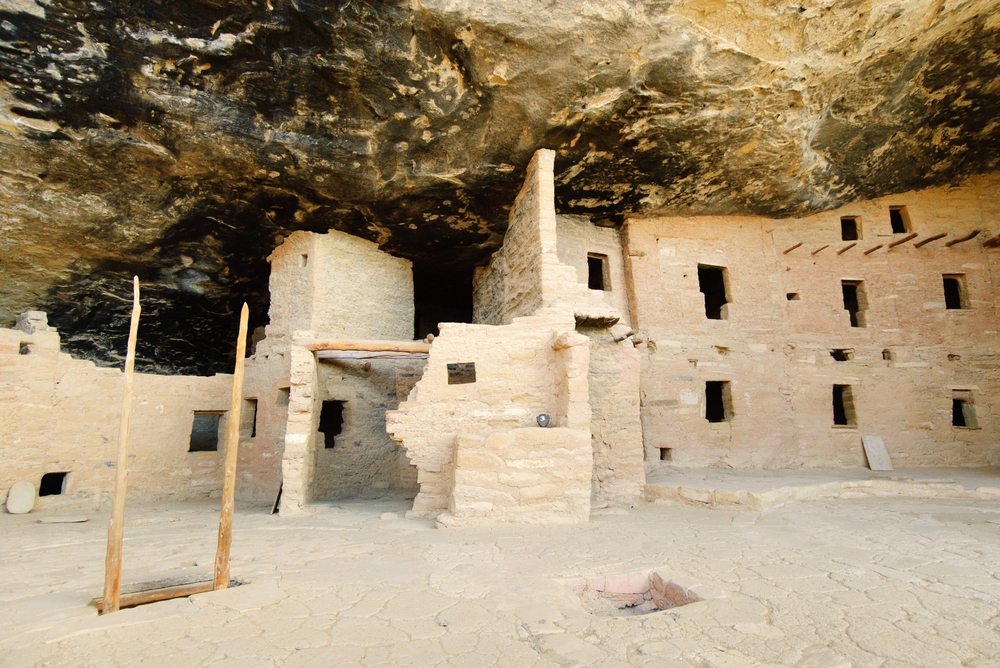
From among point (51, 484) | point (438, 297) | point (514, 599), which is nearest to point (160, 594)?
point (514, 599)

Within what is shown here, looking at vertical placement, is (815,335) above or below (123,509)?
above

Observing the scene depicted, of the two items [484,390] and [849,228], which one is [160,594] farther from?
[849,228]

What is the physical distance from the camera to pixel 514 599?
11.6 feet

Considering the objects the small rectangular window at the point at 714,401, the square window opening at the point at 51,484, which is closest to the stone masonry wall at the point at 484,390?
the small rectangular window at the point at 714,401

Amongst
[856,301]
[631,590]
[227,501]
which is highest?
[856,301]

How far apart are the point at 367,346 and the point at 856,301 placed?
33.8ft

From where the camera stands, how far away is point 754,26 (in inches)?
268

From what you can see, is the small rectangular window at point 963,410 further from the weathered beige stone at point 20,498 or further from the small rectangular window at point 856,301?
the weathered beige stone at point 20,498

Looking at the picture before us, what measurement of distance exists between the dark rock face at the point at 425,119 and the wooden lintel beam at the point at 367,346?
2.69 metres

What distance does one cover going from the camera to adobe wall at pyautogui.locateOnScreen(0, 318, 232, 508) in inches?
308

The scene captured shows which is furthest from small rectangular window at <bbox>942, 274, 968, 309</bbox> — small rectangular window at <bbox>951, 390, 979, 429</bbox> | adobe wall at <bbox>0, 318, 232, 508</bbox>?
adobe wall at <bbox>0, 318, 232, 508</bbox>

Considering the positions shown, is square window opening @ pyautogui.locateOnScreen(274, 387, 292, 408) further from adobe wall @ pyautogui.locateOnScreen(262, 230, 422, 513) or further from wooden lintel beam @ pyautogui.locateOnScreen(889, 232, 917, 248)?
wooden lintel beam @ pyautogui.locateOnScreen(889, 232, 917, 248)

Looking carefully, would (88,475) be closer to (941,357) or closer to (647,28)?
(647,28)

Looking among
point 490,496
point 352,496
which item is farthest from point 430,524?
point 352,496
